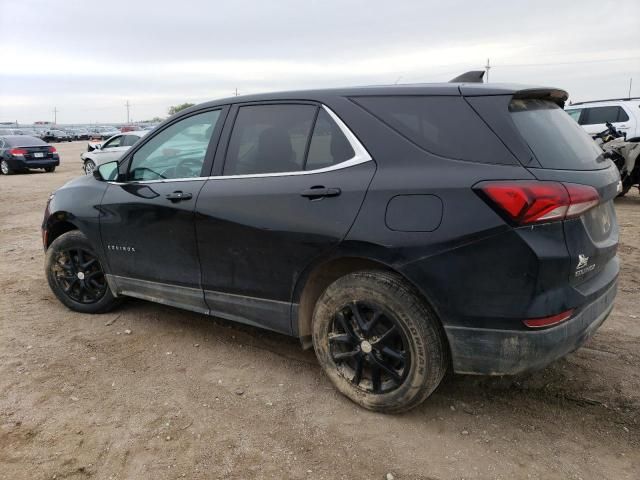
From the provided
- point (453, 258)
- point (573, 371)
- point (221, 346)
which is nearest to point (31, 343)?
point (221, 346)

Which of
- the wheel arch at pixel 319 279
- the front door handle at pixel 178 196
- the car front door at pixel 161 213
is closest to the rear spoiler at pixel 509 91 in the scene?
the wheel arch at pixel 319 279

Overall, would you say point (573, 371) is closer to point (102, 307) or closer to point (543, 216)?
point (543, 216)

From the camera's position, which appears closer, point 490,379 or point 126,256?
point 490,379

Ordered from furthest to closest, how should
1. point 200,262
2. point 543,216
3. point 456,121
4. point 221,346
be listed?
point 221,346, point 200,262, point 456,121, point 543,216

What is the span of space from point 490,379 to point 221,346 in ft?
6.24

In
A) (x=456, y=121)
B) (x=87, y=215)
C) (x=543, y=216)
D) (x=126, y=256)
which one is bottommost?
(x=126, y=256)

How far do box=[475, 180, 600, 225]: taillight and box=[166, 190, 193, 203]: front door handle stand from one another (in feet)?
6.41

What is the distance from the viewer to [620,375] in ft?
10.6

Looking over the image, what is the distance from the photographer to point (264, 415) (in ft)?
9.66

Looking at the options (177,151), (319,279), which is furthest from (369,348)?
(177,151)

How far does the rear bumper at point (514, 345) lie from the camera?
2418mm

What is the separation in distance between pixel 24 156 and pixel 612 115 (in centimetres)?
1920

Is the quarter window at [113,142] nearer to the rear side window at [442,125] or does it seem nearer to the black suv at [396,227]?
the black suv at [396,227]

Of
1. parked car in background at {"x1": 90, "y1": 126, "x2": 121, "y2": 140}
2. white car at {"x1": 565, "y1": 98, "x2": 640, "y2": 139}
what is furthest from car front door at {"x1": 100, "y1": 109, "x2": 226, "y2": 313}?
parked car in background at {"x1": 90, "y1": 126, "x2": 121, "y2": 140}
